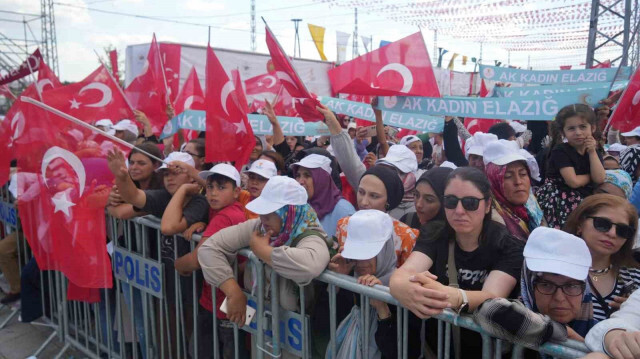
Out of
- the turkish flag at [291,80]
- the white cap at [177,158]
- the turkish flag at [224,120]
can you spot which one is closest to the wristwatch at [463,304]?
the turkish flag at [291,80]

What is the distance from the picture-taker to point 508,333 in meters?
1.68

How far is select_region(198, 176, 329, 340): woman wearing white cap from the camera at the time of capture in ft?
8.61

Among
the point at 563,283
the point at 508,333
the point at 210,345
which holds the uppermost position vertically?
the point at 563,283

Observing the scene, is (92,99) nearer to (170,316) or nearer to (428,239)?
(170,316)

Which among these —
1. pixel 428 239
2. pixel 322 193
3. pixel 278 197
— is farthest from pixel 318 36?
pixel 428 239

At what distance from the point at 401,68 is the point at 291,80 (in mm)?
1072

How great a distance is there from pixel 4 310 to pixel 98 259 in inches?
110

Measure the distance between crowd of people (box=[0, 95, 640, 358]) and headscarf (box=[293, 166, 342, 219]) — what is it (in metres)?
0.01

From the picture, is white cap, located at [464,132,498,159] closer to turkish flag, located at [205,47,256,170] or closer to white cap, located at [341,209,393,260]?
white cap, located at [341,209,393,260]

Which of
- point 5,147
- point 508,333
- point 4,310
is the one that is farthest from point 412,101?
point 4,310

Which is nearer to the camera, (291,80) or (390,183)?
(390,183)

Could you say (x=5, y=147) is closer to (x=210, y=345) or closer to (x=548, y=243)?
(x=210, y=345)

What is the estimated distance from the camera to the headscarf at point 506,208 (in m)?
2.64

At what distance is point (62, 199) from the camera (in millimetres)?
3584
